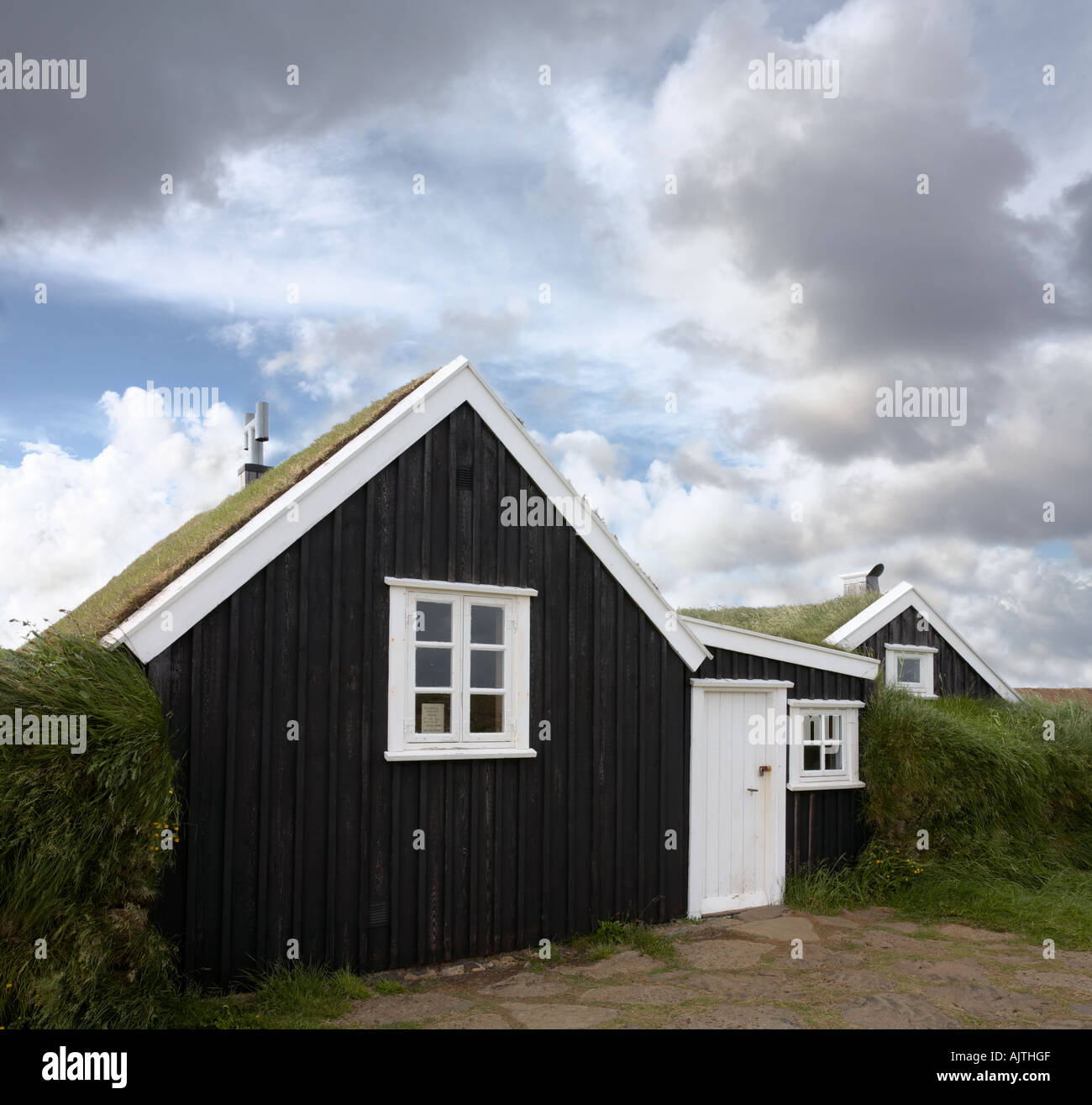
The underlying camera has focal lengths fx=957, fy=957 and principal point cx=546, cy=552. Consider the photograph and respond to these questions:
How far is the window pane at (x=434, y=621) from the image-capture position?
28.8ft

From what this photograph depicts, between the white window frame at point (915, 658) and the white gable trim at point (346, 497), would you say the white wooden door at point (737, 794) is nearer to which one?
the white gable trim at point (346, 497)

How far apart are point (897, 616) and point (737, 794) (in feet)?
27.7

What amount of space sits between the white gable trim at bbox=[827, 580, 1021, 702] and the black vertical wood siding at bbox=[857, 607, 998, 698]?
9cm

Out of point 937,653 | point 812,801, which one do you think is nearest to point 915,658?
point 937,653

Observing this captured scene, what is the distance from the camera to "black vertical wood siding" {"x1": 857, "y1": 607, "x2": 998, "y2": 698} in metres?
18.0

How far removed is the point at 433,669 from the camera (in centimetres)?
889

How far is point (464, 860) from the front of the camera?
884cm

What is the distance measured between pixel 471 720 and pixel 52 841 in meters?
3.95

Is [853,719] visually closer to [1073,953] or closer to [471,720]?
[1073,953]

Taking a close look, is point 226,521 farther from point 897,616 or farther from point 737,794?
point 897,616

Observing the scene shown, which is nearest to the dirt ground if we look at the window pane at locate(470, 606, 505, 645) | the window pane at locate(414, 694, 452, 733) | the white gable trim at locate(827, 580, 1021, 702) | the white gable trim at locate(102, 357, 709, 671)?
the window pane at locate(414, 694, 452, 733)

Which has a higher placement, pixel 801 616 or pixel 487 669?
pixel 801 616

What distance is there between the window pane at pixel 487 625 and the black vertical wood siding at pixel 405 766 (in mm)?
326

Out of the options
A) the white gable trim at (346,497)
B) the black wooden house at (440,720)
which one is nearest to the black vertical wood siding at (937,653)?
the black wooden house at (440,720)
